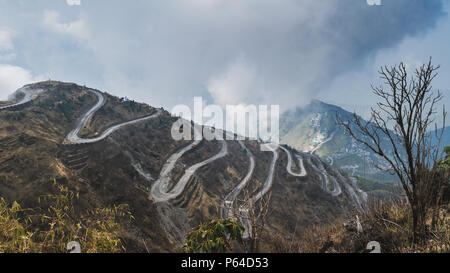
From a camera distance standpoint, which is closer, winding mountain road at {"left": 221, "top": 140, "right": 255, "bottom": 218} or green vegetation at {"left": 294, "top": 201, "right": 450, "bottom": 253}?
green vegetation at {"left": 294, "top": 201, "right": 450, "bottom": 253}

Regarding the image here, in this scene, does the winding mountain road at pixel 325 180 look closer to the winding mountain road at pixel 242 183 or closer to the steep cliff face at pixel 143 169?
the steep cliff face at pixel 143 169

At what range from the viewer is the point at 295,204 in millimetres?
83812

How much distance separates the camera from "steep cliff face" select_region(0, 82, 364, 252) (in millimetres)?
50188

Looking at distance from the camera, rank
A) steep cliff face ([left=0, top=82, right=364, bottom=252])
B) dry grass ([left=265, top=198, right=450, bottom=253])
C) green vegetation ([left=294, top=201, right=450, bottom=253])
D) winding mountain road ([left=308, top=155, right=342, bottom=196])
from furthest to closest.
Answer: winding mountain road ([left=308, top=155, right=342, bottom=196]) < steep cliff face ([left=0, top=82, right=364, bottom=252]) < dry grass ([left=265, top=198, right=450, bottom=253]) < green vegetation ([left=294, top=201, right=450, bottom=253])

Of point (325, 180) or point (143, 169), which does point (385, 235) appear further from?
point (325, 180)

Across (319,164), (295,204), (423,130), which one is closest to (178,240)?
(295,204)

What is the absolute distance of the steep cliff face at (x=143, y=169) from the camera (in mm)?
50188

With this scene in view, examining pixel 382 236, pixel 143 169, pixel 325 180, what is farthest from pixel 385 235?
pixel 325 180

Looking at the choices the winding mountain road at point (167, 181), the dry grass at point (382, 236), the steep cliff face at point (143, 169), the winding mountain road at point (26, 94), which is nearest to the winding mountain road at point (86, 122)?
the steep cliff face at point (143, 169)

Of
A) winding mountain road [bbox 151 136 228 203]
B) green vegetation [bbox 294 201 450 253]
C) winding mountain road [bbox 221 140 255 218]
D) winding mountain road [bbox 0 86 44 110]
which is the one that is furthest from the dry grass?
winding mountain road [bbox 0 86 44 110]

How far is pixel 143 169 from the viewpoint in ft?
230

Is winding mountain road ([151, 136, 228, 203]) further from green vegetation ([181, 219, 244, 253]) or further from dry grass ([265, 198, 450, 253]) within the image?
green vegetation ([181, 219, 244, 253])

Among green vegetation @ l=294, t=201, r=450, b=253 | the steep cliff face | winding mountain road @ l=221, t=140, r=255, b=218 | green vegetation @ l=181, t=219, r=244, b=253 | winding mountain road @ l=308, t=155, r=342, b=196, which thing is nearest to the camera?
green vegetation @ l=181, t=219, r=244, b=253
